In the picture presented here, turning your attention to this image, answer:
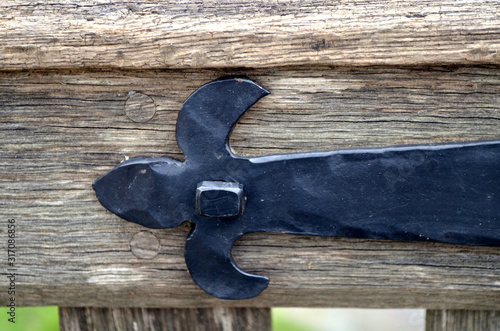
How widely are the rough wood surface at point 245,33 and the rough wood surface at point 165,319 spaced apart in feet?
1.86

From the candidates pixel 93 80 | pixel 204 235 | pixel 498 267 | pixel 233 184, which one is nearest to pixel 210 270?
pixel 204 235

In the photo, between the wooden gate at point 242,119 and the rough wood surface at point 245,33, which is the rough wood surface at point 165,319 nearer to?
the wooden gate at point 242,119

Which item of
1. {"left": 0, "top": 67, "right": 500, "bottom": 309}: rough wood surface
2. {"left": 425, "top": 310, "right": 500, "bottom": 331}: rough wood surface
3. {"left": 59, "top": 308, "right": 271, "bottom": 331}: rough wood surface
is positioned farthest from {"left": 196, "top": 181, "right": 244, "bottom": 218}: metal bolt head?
{"left": 425, "top": 310, "right": 500, "bottom": 331}: rough wood surface

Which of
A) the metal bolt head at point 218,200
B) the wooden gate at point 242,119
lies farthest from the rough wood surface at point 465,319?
the metal bolt head at point 218,200

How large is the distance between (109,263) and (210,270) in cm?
22

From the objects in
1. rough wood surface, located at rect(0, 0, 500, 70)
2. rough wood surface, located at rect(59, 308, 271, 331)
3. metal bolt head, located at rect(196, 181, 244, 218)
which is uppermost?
rough wood surface, located at rect(0, 0, 500, 70)

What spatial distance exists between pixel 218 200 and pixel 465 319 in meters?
0.65

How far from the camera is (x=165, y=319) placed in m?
0.98

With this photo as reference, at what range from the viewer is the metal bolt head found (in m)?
0.75

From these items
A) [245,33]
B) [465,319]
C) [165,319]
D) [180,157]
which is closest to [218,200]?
[180,157]

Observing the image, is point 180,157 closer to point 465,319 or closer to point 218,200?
point 218,200

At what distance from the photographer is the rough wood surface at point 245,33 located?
0.71 meters

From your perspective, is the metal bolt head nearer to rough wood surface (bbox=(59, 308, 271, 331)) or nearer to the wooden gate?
the wooden gate

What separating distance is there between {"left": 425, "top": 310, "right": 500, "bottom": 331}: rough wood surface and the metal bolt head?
55 centimetres
